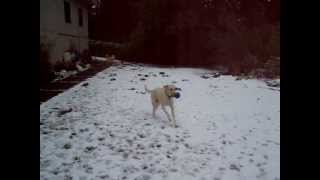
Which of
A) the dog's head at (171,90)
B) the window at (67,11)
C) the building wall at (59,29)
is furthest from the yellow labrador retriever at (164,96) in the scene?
the window at (67,11)

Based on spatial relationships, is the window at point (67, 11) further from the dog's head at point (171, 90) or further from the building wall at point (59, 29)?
the dog's head at point (171, 90)

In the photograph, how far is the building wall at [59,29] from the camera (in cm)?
239

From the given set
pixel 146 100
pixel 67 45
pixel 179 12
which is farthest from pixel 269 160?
pixel 67 45

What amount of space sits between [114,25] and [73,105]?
627mm

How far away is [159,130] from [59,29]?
1.01m

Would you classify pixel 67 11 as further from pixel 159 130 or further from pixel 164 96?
pixel 159 130

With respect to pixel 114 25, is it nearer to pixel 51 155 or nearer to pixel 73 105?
pixel 73 105

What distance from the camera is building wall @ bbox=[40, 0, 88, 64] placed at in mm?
2387

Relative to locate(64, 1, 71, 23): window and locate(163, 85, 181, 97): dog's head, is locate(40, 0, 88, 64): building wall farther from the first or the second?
locate(163, 85, 181, 97): dog's head

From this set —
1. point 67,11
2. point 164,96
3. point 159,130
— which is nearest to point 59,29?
point 67,11

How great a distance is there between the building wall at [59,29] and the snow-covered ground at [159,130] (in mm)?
279

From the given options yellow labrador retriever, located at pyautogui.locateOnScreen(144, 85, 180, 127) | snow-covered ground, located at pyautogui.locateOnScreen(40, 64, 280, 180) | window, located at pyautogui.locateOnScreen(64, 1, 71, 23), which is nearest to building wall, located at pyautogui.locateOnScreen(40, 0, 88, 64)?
window, located at pyautogui.locateOnScreen(64, 1, 71, 23)

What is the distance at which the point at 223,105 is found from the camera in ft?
8.09
